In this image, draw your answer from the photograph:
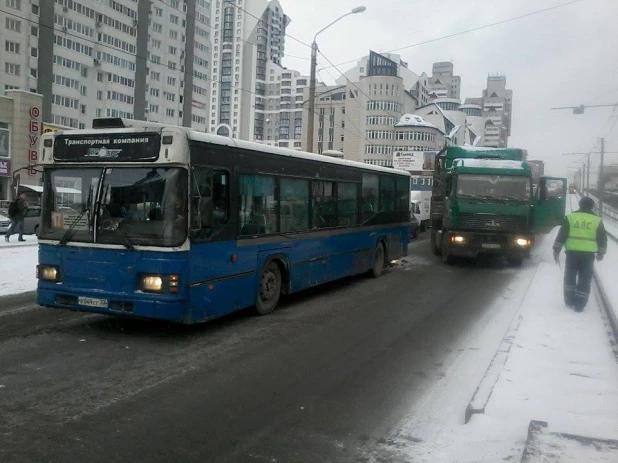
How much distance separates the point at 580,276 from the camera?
971cm

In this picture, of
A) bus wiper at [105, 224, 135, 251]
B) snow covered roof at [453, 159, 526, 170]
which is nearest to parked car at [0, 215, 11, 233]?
snow covered roof at [453, 159, 526, 170]

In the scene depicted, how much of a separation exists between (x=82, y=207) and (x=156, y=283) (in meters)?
1.41

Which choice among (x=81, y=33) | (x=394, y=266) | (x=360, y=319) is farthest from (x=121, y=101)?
(x=360, y=319)

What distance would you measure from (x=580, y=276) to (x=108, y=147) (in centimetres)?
743

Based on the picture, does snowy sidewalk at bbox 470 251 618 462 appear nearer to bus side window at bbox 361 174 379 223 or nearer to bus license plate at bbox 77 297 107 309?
bus license plate at bbox 77 297 107 309

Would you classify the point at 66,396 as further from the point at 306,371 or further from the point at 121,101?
the point at 121,101

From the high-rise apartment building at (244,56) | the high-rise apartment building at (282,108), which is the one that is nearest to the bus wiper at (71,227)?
the high-rise apartment building at (282,108)

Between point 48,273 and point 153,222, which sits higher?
point 153,222

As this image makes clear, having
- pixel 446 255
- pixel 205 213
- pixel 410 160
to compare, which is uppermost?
pixel 410 160

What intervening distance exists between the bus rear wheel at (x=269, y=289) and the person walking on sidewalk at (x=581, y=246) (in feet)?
15.2

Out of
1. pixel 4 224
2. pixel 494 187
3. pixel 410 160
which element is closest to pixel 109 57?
pixel 410 160

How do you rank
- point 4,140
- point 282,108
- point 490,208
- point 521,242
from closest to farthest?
1. point 521,242
2. point 490,208
3. point 4,140
4. point 282,108

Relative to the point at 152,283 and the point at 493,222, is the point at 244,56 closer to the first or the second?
the point at 493,222

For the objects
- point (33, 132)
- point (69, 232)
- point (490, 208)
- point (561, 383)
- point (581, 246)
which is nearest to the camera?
point (561, 383)
